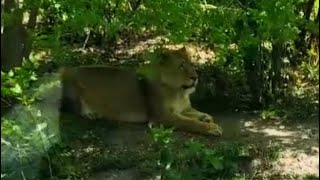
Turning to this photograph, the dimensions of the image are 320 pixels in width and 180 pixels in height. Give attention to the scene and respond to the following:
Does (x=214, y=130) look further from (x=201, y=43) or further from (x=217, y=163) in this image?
(x=217, y=163)

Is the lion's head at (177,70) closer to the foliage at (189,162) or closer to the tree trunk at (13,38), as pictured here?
the tree trunk at (13,38)

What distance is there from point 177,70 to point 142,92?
1.42 feet

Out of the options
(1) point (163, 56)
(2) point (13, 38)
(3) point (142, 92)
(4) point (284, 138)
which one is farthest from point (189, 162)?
(2) point (13, 38)

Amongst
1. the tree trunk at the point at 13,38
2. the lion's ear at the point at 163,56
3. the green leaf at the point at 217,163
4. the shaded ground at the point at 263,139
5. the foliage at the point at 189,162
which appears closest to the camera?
the foliage at the point at 189,162

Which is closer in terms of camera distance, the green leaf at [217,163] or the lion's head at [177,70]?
the green leaf at [217,163]

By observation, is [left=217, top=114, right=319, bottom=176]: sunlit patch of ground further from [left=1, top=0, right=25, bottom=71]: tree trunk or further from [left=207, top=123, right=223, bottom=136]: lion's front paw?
[left=1, top=0, right=25, bottom=71]: tree trunk

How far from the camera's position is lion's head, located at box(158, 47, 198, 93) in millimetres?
5945

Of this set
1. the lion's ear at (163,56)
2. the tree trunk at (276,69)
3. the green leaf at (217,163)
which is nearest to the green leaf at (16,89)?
the green leaf at (217,163)

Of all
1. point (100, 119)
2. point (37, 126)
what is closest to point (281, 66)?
point (100, 119)

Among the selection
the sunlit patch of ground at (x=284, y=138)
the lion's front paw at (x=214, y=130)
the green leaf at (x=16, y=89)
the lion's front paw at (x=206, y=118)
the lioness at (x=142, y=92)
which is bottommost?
the sunlit patch of ground at (x=284, y=138)

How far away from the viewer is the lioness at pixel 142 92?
600 centimetres

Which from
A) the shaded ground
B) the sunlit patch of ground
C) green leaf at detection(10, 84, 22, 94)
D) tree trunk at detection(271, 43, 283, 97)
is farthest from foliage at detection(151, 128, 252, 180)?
tree trunk at detection(271, 43, 283, 97)

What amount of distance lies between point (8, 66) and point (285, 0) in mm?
1997

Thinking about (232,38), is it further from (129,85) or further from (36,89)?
(36,89)
